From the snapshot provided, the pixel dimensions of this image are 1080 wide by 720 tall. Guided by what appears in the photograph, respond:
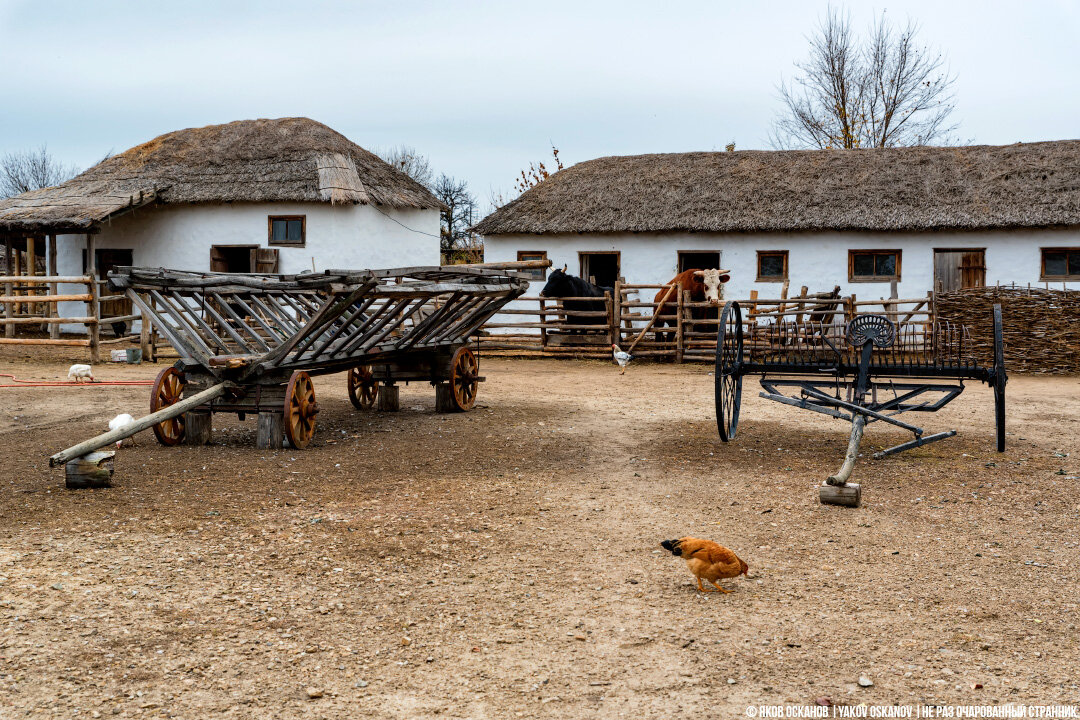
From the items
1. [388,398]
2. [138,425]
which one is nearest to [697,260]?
[388,398]

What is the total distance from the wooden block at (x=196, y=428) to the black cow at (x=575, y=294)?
37.3 feet

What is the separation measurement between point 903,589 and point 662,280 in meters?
17.8

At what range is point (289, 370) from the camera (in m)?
8.07

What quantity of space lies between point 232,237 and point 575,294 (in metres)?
8.82

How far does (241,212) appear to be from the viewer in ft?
75.7

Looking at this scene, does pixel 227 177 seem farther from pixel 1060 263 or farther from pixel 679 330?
pixel 1060 263

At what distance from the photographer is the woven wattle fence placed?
1602cm

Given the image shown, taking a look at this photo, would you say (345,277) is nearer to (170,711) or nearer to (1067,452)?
(170,711)

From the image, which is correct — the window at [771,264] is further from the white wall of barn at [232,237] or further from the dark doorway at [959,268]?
the white wall of barn at [232,237]

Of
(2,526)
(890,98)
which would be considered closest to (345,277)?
(2,526)

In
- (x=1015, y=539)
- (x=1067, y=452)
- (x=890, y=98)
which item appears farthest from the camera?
(x=890, y=98)

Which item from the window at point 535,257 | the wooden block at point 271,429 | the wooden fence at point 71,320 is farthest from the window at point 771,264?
the wooden block at point 271,429

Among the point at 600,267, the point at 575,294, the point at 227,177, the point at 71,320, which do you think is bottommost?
the point at 71,320

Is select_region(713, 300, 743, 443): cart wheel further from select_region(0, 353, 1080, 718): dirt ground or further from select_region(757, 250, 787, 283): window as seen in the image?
select_region(757, 250, 787, 283): window
